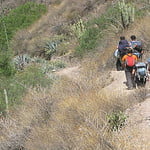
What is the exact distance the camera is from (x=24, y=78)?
14961 mm

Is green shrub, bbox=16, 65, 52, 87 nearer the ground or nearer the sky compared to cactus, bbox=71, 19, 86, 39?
nearer the ground

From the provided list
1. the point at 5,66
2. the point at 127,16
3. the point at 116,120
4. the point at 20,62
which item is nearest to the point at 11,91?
the point at 5,66

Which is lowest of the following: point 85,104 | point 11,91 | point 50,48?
point 50,48

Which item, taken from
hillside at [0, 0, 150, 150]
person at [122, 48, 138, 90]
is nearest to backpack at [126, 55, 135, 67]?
person at [122, 48, 138, 90]

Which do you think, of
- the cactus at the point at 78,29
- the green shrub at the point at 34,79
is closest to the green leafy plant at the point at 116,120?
the green shrub at the point at 34,79

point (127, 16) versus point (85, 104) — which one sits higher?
point (127, 16)

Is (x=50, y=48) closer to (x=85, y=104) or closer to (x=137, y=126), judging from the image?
(x=85, y=104)

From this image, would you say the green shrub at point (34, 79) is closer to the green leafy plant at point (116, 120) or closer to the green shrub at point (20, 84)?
the green shrub at point (20, 84)

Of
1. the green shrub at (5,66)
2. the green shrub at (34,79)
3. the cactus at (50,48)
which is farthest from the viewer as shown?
the cactus at (50,48)

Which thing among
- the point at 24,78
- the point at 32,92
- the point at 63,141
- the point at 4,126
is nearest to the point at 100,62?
the point at 24,78

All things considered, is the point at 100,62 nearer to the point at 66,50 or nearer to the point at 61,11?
the point at 66,50

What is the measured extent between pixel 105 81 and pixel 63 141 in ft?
20.9

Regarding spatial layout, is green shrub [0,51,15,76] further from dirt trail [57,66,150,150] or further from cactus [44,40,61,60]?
cactus [44,40,61,60]

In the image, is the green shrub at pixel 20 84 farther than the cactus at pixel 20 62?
No
